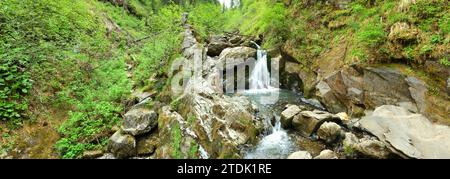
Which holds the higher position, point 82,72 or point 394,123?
point 82,72

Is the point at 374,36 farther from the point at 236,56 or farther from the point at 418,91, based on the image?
the point at 236,56

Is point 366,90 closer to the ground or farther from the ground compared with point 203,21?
closer to the ground

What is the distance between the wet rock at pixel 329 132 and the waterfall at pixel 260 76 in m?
6.51

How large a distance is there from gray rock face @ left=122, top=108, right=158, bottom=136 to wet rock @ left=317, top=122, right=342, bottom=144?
500 cm

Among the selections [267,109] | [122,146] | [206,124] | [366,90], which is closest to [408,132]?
[366,90]

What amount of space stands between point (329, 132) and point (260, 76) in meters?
7.19

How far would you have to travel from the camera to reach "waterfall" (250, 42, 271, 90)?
1393 centimetres

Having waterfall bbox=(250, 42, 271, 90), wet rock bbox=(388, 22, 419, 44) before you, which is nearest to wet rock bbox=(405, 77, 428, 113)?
wet rock bbox=(388, 22, 419, 44)

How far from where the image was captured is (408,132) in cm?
650

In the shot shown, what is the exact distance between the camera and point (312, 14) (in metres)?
13.3

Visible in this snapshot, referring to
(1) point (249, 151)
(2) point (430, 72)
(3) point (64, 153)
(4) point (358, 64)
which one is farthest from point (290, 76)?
(3) point (64, 153)

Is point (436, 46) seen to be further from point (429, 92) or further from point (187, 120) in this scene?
point (187, 120)

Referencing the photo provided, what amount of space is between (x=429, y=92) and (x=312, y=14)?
7622 millimetres
